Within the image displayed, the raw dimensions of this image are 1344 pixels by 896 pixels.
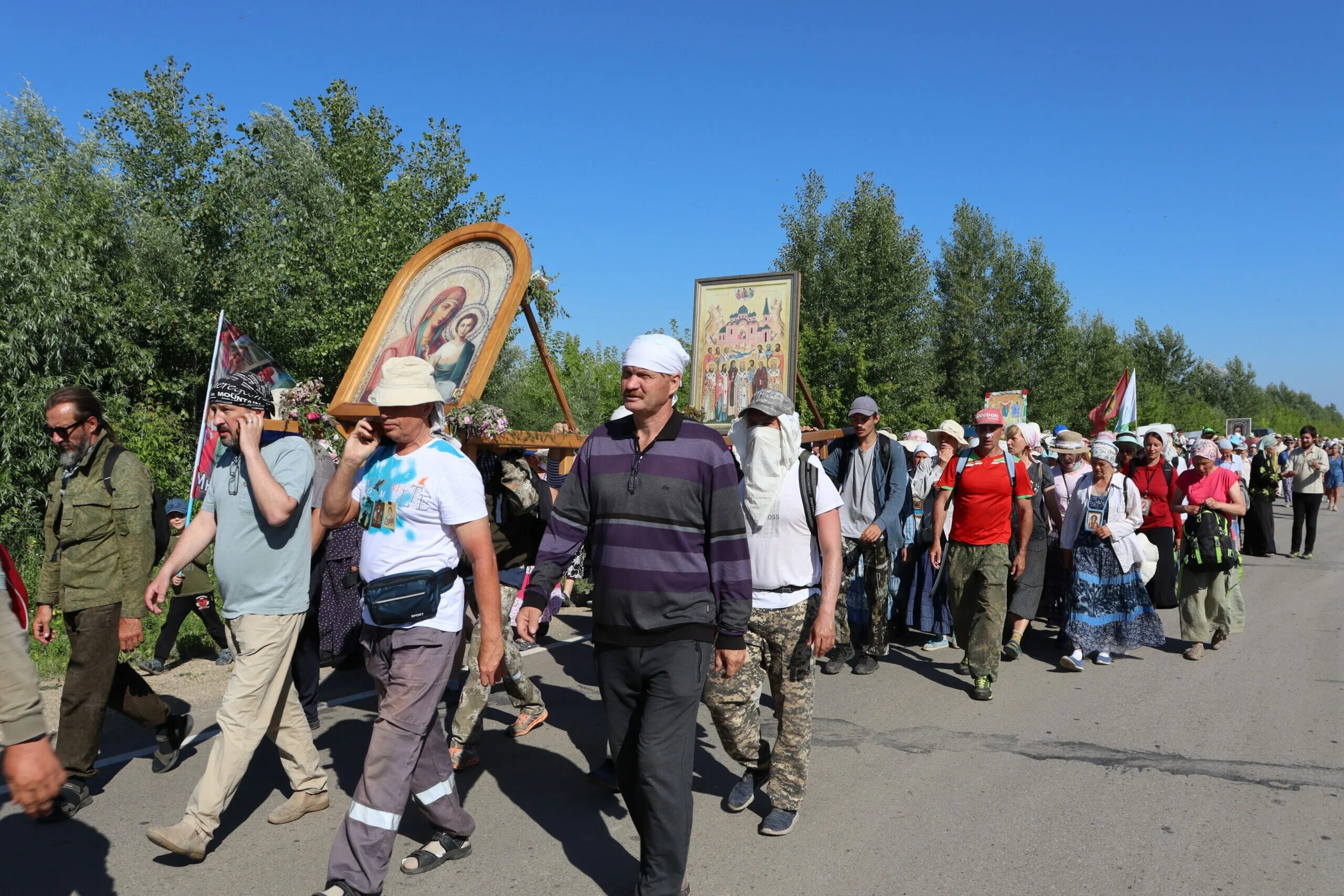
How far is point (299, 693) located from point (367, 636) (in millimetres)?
2261

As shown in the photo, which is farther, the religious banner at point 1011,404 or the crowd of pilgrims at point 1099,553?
the religious banner at point 1011,404

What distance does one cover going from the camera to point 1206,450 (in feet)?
26.4

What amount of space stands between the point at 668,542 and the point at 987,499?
13.3ft

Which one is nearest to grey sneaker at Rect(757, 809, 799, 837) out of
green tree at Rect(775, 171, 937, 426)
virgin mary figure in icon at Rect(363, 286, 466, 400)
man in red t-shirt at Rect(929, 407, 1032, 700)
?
man in red t-shirt at Rect(929, 407, 1032, 700)

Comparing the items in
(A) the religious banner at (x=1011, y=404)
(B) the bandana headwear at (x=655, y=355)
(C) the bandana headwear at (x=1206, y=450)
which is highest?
(A) the religious banner at (x=1011, y=404)

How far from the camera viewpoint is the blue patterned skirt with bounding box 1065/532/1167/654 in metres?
7.58

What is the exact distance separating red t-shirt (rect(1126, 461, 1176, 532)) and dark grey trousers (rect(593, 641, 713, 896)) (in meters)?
6.30

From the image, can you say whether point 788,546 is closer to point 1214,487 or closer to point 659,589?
point 659,589

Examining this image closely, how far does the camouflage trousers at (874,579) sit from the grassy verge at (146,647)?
512 cm

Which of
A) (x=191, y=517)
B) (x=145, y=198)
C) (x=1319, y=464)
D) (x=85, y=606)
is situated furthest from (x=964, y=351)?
(x=85, y=606)

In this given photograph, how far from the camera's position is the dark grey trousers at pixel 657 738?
322 cm

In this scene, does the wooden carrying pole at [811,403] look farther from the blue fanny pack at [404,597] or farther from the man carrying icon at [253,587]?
the blue fanny pack at [404,597]

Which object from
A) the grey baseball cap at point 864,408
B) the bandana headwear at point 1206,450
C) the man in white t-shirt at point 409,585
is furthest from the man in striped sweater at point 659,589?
the bandana headwear at point 1206,450

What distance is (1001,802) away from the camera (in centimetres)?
450
